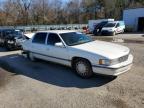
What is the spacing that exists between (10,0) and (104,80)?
214 feet

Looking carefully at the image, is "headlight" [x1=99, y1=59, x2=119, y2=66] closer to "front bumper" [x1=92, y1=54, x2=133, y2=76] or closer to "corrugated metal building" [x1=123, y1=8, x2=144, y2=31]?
"front bumper" [x1=92, y1=54, x2=133, y2=76]

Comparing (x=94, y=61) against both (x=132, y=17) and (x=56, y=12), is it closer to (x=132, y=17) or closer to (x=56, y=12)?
(x=132, y=17)

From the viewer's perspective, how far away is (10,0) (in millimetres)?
67750

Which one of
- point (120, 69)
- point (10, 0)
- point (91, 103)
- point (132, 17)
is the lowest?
point (91, 103)

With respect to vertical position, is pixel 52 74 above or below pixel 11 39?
below

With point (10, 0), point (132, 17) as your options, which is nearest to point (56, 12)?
point (10, 0)

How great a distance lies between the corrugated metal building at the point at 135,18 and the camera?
3380 cm

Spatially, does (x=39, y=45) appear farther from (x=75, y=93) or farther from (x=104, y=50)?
(x=75, y=93)

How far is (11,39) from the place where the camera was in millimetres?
16016

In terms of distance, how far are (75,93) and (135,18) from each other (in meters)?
30.1

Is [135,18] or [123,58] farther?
[135,18]

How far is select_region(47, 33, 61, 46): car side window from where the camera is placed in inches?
350

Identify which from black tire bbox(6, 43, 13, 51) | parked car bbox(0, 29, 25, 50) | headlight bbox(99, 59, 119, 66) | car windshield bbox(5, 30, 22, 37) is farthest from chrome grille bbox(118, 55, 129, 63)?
car windshield bbox(5, 30, 22, 37)

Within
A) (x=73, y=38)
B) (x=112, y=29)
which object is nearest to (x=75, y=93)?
(x=73, y=38)
